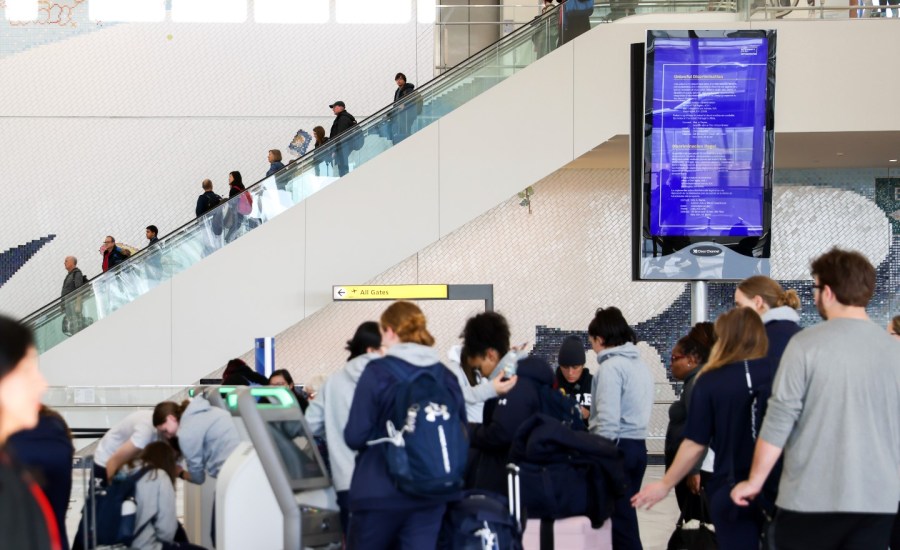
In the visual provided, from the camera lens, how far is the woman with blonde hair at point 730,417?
481 cm

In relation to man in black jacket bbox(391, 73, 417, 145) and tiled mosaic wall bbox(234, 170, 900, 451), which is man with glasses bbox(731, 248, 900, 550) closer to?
man in black jacket bbox(391, 73, 417, 145)

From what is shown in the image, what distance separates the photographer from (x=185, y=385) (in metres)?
14.6

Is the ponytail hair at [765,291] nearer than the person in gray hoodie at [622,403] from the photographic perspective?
Yes

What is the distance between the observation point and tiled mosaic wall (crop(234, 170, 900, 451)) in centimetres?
1745

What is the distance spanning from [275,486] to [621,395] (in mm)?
2328

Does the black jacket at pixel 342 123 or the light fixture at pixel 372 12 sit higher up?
the light fixture at pixel 372 12

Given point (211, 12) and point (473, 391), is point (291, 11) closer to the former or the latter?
point (211, 12)

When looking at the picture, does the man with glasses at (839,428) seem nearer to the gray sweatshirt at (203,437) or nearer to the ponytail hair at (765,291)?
the ponytail hair at (765,291)

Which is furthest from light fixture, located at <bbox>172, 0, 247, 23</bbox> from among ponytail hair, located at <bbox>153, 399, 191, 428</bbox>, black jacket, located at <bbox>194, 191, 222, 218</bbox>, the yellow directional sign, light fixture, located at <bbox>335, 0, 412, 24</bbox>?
ponytail hair, located at <bbox>153, 399, 191, 428</bbox>

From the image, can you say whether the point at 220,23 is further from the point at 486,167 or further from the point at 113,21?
the point at 486,167

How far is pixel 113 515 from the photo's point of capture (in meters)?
5.88

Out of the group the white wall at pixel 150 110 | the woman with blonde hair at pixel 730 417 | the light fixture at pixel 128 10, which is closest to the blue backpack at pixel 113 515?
the woman with blonde hair at pixel 730 417

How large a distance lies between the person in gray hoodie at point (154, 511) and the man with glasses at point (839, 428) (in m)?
3.04

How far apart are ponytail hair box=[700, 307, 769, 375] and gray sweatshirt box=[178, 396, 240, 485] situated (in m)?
2.93
